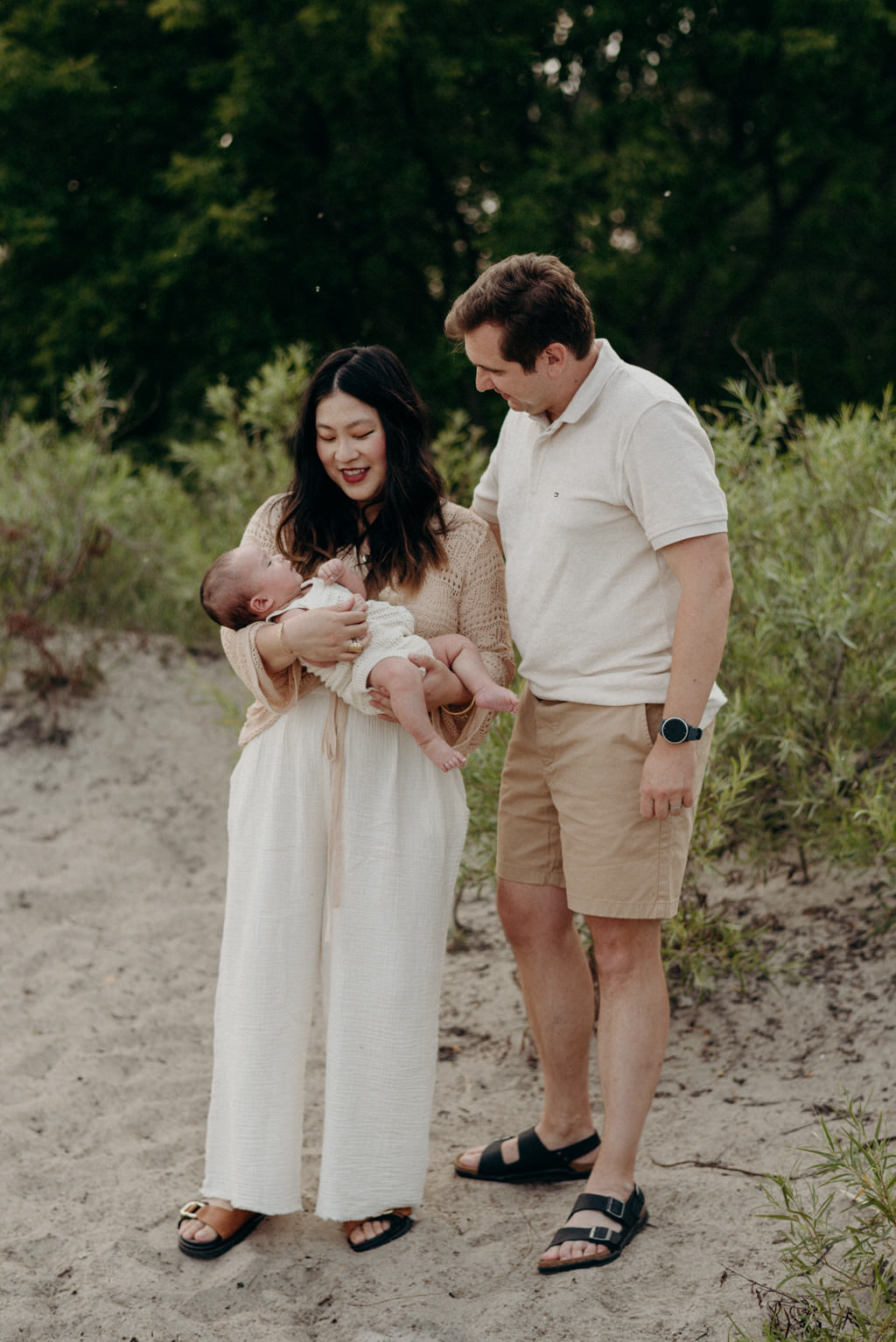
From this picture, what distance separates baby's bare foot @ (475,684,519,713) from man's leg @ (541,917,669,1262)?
51cm

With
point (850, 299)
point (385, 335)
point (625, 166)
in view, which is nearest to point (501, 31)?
point (625, 166)

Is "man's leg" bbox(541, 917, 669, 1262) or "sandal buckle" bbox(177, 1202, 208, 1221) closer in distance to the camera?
"man's leg" bbox(541, 917, 669, 1262)

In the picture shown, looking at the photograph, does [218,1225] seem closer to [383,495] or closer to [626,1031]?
[626,1031]

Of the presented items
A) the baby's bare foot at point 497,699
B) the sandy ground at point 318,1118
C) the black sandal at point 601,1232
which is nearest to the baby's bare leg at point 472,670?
the baby's bare foot at point 497,699

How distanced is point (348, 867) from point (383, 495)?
814 millimetres

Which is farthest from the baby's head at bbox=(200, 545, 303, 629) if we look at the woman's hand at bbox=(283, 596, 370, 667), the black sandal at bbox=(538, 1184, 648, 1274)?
the black sandal at bbox=(538, 1184, 648, 1274)

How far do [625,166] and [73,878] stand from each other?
9470 millimetres

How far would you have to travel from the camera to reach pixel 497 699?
2.51m

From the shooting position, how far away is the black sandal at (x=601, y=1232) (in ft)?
8.41

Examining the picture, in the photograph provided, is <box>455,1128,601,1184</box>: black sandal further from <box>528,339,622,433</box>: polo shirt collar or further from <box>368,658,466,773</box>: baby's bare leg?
<box>528,339,622,433</box>: polo shirt collar

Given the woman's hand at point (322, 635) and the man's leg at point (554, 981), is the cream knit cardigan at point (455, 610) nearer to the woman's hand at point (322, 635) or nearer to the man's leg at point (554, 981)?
the woman's hand at point (322, 635)

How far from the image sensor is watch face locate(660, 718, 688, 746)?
7.82 ft

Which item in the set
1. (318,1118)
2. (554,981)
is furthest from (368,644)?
(318,1118)

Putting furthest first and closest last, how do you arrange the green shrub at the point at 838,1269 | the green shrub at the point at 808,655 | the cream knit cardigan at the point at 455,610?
the green shrub at the point at 808,655 → the cream knit cardigan at the point at 455,610 → the green shrub at the point at 838,1269
